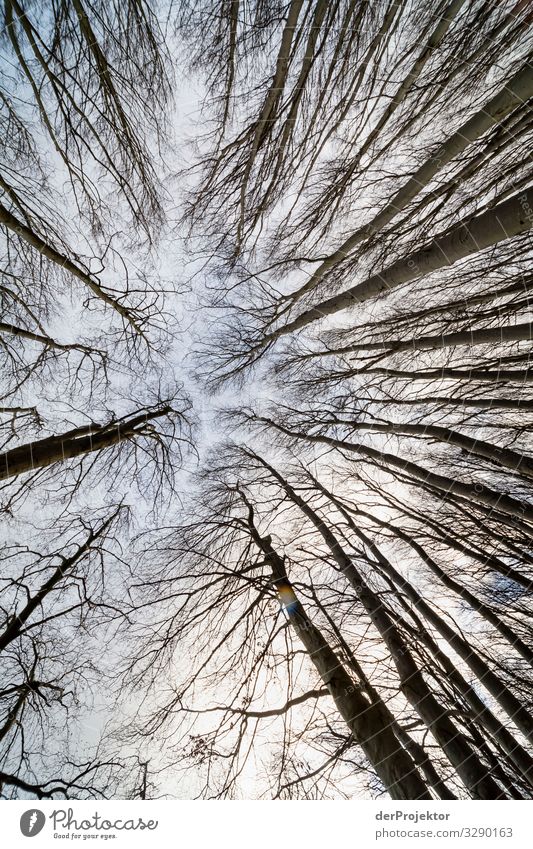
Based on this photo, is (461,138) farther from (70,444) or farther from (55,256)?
(70,444)

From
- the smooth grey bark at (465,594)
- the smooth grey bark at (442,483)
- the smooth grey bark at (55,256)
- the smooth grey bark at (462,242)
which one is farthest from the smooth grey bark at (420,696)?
the smooth grey bark at (55,256)

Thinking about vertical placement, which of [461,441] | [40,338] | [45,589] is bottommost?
[461,441]

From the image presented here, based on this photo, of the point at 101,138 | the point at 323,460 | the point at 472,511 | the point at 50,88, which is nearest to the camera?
the point at 50,88

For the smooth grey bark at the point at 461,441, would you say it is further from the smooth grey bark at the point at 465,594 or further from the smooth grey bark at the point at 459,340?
the smooth grey bark at the point at 465,594

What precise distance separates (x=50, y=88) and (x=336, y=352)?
2.58 metres

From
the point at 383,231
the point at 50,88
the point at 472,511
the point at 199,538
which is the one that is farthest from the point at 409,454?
the point at 50,88

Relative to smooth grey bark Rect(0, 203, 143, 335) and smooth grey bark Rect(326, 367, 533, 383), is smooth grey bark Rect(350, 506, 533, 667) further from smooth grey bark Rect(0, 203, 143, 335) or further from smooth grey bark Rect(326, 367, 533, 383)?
smooth grey bark Rect(0, 203, 143, 335)

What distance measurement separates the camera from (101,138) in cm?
174

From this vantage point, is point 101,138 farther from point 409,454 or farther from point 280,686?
point 280,686

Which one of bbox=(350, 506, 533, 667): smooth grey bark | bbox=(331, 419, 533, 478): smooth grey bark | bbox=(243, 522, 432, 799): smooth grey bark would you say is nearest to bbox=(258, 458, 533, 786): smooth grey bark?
bbox=(350, 506, 533, 667): smooth grey bark
